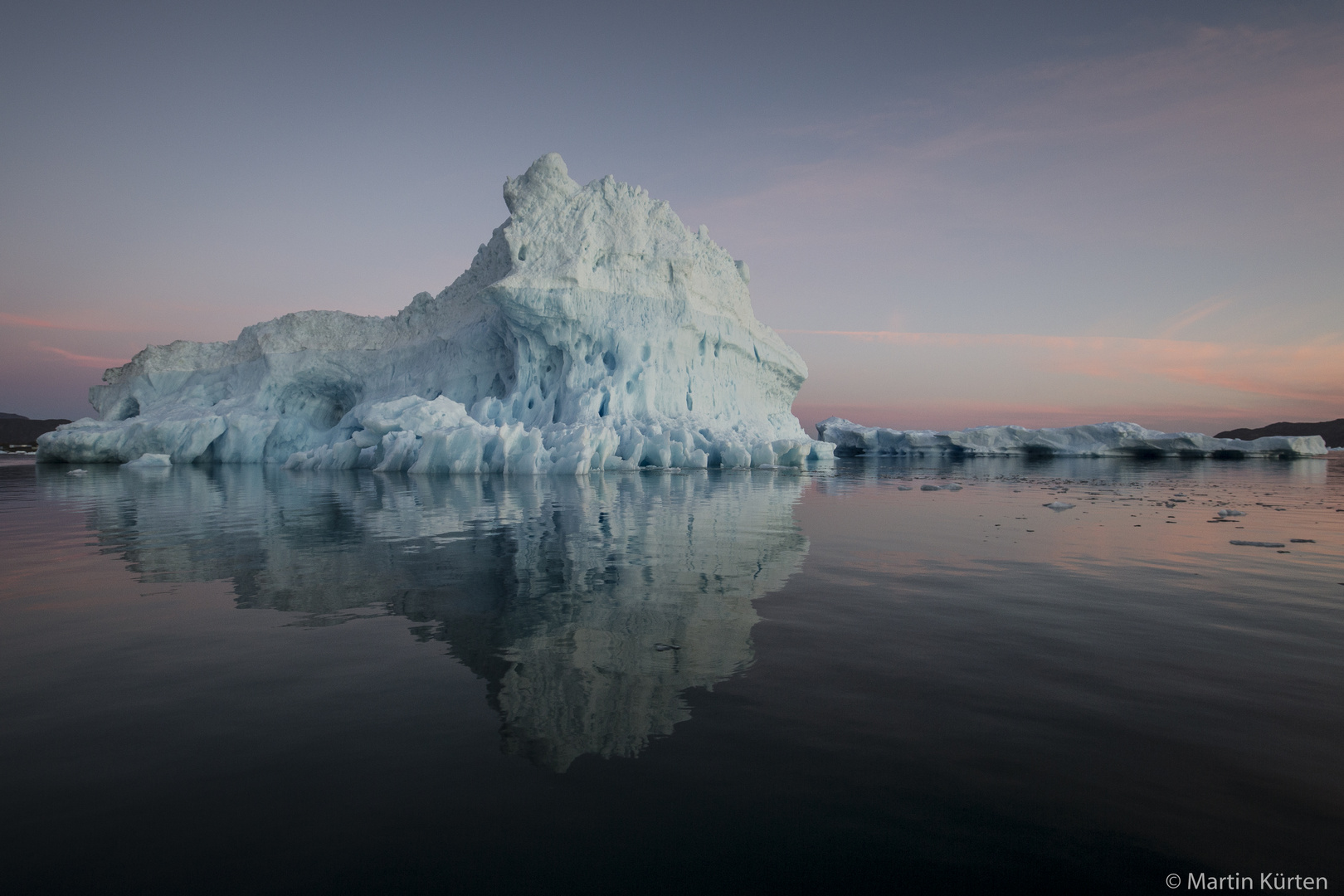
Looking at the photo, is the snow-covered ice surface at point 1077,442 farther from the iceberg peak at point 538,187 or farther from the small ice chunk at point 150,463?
the small ice chunk at point 150,463

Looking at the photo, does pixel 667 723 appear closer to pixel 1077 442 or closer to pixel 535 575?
pixel 535 575

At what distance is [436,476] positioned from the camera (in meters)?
22.1

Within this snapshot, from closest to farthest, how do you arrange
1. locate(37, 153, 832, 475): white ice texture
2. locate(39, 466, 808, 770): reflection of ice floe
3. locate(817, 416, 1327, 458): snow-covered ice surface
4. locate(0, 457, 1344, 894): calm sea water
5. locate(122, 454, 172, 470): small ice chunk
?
locate(0, 457, 1344, 894): calm sea water < locate(39, 466, 808, 770): reflection of ice floe < locate(37, 153, 832, 475): white ice texture < locate(122, 454, 172, 470): small ice chunk < locate(817, 416, 1327, 458): snow-covered ice surface

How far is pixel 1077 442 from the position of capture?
1714 inches

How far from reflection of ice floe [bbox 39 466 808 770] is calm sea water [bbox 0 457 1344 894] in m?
0.04

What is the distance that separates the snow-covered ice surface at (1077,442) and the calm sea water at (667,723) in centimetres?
4198

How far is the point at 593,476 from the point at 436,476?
17.0ft

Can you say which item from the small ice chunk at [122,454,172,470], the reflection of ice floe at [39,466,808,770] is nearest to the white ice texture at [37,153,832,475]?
the small ice chunk at [122,454,172,470]

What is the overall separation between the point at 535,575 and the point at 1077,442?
46.8 m

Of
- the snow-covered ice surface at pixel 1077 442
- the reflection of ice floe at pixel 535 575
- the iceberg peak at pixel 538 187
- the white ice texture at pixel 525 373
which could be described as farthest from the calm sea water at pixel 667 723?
the snow-covered ice surface at pixel 1077 442

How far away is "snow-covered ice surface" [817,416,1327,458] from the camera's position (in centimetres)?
4116

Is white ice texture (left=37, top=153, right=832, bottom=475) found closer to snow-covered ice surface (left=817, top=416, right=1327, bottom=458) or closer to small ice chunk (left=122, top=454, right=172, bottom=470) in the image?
small ice chunk (left=122, top=454, right=172, bottom=470)

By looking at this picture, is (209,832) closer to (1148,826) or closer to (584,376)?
(1148,826)

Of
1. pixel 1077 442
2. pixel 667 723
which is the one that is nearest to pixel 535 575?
pixel 667 723
